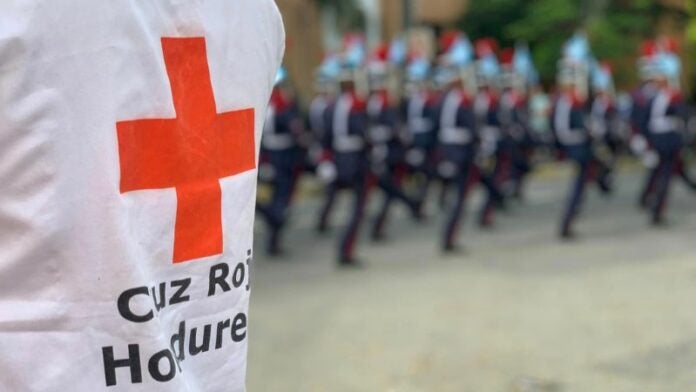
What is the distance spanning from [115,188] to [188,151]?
17 cm

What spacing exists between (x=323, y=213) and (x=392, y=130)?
1.42m

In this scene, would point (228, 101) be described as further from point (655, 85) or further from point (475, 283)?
point (655, 85)

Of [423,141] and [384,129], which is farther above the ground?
[384,129]

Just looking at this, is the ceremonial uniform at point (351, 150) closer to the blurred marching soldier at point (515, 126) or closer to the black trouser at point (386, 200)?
the black trouser at point (386, 200)

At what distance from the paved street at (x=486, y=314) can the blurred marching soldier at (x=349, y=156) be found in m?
0.36

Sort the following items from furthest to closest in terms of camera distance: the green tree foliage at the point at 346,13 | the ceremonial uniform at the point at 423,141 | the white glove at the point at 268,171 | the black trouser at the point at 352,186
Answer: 1. the green tree foliage at the point at 346,13
2. the ceremonial uniform at the point at 423,141
3. the white glove at the point at 268,171
4. the black trouser at the point at 352,186

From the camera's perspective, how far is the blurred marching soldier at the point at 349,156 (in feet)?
29.7

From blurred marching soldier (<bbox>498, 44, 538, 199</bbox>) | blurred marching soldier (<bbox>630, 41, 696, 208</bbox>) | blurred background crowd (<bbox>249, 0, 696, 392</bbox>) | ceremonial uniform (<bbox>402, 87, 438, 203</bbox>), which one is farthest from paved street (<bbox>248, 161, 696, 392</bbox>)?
blurred marching soldier (<bbox>498, 44, 538, 199</bbox>)

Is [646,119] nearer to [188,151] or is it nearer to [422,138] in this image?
[422,138]

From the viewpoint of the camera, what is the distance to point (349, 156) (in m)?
9.50

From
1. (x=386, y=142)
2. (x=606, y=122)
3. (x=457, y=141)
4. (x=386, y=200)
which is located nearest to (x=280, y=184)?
(x=386, y=200)

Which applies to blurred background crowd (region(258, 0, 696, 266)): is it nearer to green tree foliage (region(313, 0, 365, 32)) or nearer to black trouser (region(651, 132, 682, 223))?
black trouser (region(651, 132, 682, 223))

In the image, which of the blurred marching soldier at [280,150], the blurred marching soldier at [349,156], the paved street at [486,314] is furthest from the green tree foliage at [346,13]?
the blurred marching soldier at [349,156]

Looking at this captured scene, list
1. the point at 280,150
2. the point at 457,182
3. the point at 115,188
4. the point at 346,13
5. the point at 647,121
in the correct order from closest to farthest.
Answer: the point at 115,188, the point at 457,182, the point at 280,150, the point at 647,121, the point at 346,13
